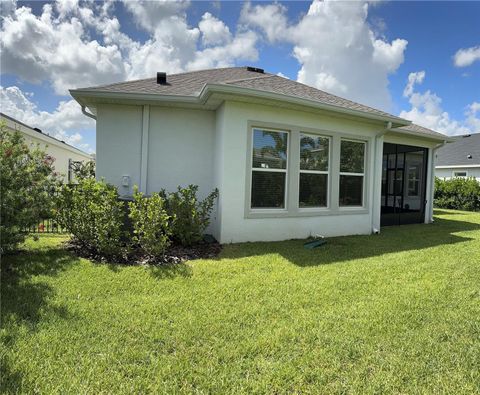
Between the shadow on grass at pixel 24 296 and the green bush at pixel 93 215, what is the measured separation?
1.63 ft

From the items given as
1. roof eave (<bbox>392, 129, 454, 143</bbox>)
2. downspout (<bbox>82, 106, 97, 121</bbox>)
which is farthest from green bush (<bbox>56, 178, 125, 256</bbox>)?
roof eave (<bbox>392, 129, 454, 143</bbox>)

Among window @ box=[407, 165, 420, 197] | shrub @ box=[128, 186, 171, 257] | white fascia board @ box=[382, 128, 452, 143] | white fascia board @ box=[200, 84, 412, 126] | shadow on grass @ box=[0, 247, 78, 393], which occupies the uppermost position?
white fascia board @ box=[382, 128, 452, 143]

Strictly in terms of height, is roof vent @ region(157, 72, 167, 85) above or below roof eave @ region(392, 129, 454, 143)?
above

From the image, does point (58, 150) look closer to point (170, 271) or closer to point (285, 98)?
point (285, 98)

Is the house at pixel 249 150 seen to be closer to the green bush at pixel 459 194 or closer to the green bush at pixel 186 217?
the green bush at pixel 186 217

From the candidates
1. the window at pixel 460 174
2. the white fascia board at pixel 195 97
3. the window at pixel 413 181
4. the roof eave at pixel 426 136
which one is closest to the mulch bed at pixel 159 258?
the white fascia board at pixel 195 97

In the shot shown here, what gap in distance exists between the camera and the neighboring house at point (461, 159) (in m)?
20.0

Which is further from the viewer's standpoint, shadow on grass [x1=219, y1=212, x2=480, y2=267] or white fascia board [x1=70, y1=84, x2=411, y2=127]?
white fascia board [x1=70, y1=84, x2=411, y2=127]

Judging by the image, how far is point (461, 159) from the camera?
21078 mm

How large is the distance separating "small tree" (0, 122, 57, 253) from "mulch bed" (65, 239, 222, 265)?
0.96 meters

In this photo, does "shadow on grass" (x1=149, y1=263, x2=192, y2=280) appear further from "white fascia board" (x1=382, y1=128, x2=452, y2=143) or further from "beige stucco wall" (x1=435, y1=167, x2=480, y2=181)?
"beige stucco wall" (x1=435, y1=167, x2=480, y2=181)

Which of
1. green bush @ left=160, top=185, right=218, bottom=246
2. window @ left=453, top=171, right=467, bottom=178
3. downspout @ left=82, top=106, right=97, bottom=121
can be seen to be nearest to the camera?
green bush @ left=160, top=185, right=218, bottom=246

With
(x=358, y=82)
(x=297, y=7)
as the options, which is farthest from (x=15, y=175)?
(x=358, y=82)

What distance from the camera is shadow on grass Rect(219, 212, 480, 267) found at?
573 centimetres
